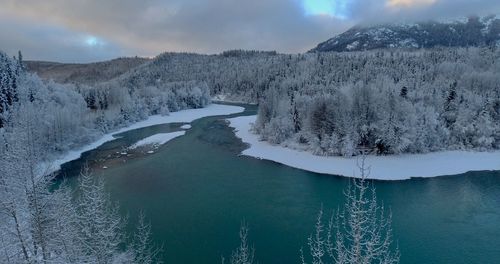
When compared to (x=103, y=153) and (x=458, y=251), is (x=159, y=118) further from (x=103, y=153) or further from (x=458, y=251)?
(x=458, y=251)

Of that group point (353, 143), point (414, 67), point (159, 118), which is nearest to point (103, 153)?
point (353, 143)

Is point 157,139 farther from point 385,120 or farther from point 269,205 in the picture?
point 269,205

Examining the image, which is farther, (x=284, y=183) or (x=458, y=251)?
(x=284, y=183)

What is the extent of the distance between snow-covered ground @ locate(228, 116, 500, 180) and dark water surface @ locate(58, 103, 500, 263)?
1.89 metres

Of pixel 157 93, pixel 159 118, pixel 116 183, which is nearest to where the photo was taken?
pixel 116 183

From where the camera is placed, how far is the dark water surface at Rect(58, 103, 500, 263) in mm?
25547

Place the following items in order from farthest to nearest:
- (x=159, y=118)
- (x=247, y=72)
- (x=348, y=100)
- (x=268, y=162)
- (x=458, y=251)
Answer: (x=247, y=72) → (x=159, y=118) → (x=348, y=100) → (x=268, y=162) → (x=458, y=251)

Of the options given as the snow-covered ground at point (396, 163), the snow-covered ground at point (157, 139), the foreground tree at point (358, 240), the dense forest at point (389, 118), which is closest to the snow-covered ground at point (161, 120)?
the snow-covered ground at point (157, 139)

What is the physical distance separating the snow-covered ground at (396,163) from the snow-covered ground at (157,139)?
1581 centimetres

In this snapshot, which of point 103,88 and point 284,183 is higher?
point 103,88

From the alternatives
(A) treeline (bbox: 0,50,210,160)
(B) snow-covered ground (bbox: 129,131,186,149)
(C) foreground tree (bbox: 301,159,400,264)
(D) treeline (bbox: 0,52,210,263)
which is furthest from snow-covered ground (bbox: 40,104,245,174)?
(C) foreground tree (bbox: 301,159,400,264)

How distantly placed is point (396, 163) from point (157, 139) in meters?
37.6

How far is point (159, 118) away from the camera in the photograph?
9581 centimetres

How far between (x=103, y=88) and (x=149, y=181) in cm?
7063
